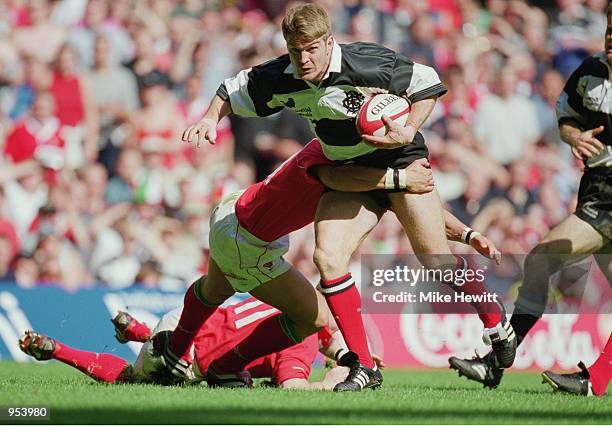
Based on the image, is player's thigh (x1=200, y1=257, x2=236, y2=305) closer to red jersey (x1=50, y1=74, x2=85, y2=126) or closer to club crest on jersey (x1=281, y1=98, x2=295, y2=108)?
club crest on jersey (x1=281, y1=98, x2=295, y2=108)

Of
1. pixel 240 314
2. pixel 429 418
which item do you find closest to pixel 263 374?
pixel 240 314

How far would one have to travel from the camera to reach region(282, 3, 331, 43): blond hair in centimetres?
621

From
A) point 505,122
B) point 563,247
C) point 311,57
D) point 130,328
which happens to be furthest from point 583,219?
point 505,122

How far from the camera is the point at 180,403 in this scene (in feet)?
18.0

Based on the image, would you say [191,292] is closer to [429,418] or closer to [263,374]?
[263,374]

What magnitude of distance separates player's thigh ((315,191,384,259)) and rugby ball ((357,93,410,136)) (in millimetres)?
589

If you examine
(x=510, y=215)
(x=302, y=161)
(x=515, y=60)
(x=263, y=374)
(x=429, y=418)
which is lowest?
(x=510, y=215)

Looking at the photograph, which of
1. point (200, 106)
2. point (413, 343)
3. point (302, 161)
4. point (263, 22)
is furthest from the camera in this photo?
point (263, 22)

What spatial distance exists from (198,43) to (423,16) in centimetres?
294

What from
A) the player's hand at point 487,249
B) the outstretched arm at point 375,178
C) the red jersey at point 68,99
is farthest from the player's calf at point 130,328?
the red jersey at point 68,99

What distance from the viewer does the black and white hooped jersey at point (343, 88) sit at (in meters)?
6.47

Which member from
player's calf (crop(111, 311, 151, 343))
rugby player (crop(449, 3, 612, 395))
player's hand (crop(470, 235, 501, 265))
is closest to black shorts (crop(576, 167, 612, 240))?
rugby player (crop(449, 3, 612, 395))

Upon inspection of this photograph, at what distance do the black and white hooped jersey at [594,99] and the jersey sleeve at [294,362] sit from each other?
2235 millimetres

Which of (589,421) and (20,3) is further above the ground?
(20,3)
